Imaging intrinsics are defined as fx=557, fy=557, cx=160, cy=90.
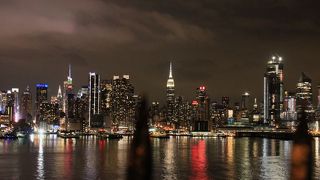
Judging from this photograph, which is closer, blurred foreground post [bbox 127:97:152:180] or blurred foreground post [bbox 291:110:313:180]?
blurred foreground post [bbox 291:110:313:180]

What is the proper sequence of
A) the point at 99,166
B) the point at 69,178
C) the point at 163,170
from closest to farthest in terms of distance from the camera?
1. the point at 69,178
2. the point at 163,170
3. the point at 99,166

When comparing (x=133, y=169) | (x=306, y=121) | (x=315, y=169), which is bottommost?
(x=315, y=169)

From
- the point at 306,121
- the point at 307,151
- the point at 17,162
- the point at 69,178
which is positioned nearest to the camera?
the point at 307,151

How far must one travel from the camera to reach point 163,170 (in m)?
69.4

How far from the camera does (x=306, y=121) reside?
13203 millimetres

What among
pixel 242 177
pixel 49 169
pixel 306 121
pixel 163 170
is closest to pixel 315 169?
pixel 242 177

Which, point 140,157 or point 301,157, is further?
point 140,157

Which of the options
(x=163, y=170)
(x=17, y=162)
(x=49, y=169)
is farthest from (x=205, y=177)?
(x=17, y=162)

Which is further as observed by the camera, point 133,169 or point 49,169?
point 49,169

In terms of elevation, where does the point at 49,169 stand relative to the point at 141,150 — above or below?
below

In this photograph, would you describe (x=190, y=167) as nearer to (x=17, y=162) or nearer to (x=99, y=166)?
(x=99, y=166)

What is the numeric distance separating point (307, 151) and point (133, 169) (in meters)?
3.89

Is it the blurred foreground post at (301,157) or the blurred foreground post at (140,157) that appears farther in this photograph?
the blurred foreground post at (140,157)

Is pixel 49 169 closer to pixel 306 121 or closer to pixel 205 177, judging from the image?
pixel 205 177
